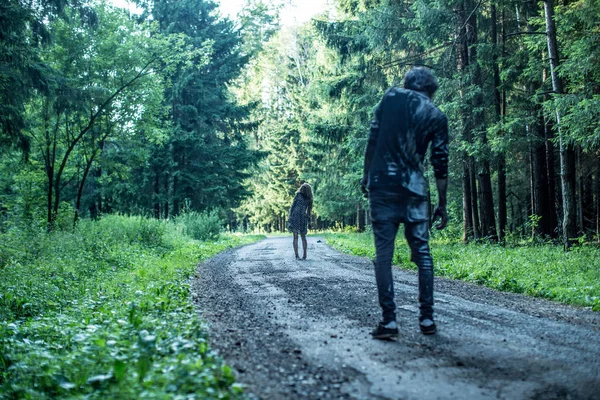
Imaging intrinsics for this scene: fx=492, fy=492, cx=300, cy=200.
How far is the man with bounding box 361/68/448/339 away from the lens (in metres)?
4.50

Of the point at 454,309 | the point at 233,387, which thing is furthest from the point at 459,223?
the point at 233,387

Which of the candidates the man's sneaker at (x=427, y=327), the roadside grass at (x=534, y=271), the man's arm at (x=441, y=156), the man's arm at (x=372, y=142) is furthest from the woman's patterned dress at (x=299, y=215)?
the man's sneaker at (x=427, y=327)

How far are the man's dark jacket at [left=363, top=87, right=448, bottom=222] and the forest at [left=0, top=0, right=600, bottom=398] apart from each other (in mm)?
2169

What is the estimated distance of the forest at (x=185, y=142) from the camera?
591cm

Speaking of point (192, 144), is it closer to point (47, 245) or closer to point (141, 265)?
point (47, 245)

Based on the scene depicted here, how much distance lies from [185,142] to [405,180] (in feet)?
83.0

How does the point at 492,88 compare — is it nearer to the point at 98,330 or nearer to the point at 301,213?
the point at 301,213

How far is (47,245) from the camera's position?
12.9 metres

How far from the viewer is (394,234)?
4.54 metres

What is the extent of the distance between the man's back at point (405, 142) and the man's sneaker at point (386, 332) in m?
1.19

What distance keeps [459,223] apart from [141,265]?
78.7ft

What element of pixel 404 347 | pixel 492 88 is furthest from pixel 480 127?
pixel 404 347

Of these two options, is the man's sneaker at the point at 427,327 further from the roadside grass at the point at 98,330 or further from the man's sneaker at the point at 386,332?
the roadside grass at the point at 98,330

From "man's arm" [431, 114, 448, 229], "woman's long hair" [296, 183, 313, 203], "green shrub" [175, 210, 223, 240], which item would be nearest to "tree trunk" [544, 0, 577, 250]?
"woman's long hair" [296, 183, 313, 203]
